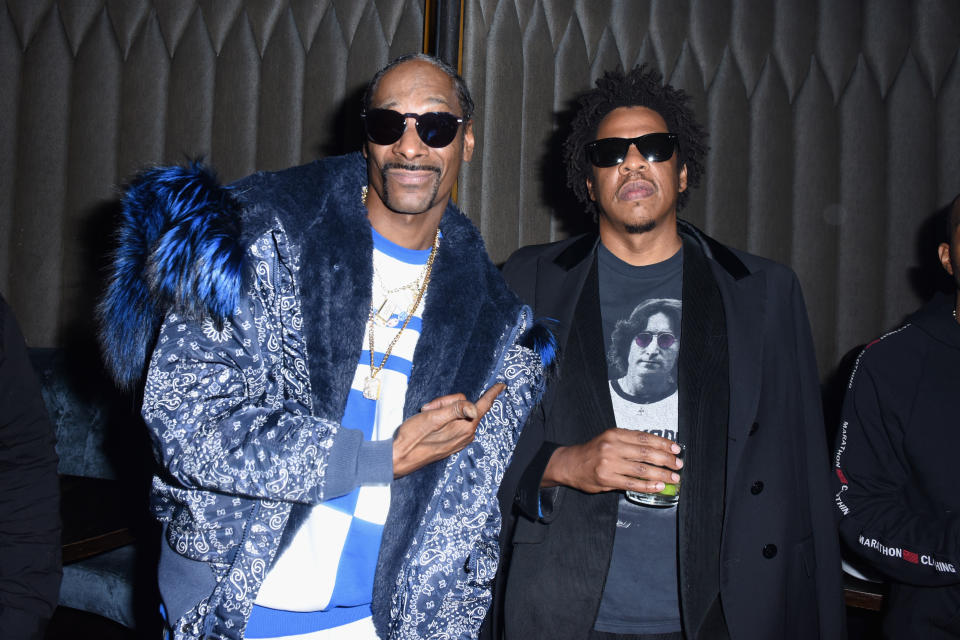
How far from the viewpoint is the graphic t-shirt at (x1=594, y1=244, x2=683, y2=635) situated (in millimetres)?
1503

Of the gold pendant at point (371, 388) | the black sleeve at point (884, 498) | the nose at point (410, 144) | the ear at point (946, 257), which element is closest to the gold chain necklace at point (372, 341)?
the gold pendant at point (371, 388)

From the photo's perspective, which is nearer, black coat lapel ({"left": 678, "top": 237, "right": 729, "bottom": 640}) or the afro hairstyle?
black coat lapel ({"left": 678, "top": 237, "right": 729, "bottom": 640})

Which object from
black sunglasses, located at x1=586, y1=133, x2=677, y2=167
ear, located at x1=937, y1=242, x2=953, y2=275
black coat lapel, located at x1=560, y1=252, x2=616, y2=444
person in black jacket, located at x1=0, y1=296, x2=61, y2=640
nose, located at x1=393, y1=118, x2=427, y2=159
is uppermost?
black sunglasses, located at x1=586, y1=133, x2=677, y2=167

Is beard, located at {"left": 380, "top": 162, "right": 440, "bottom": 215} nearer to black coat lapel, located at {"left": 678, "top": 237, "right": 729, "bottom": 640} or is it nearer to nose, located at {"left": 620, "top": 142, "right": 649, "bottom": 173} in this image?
nose, located at {"left": 620, "top": 142, "right": 649, "bottom": 173}

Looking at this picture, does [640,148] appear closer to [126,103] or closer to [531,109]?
[531,109]

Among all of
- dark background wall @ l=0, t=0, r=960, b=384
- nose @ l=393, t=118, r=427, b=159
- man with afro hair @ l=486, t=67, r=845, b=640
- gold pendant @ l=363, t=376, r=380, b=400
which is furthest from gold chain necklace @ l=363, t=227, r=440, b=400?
dark background wall @ l=0, t=0, r=960, b=384

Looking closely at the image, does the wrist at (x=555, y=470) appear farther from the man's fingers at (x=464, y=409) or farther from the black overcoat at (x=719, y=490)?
the man's fingers at (x=464, y=409)

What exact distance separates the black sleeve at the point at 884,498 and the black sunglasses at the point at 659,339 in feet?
1.92

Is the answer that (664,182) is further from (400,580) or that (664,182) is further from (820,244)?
(820,244)

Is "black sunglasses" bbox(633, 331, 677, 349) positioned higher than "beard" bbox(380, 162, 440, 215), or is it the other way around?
"beard" bbox(380, 162, 440, 215)

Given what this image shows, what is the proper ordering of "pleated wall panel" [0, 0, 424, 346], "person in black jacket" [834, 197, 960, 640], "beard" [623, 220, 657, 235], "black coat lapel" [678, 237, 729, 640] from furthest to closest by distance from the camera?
"pleated wall panel" [0, 0, 424, 346] → "beard" [623, 220, 657, 235] → "person in black jacket" [834, 197, 960, 640] → "black coat lapel" [678, 237, 729, 640]

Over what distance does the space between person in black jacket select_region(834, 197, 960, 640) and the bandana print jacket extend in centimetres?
94

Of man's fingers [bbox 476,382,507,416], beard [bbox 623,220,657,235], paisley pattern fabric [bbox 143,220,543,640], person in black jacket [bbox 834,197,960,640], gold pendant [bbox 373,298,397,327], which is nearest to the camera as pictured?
paisley pattern fabric [bbox 143,220,543,640]

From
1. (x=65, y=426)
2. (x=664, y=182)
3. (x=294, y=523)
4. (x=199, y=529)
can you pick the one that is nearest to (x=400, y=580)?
(x=294, y=523)
